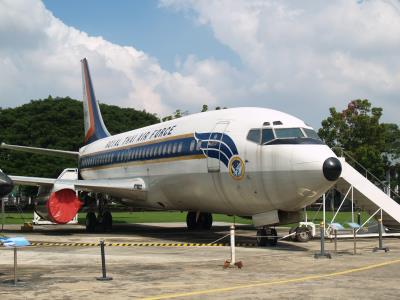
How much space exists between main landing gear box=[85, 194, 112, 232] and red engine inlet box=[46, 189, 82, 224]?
11.0 ft

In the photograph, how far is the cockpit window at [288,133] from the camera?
52.0 ft

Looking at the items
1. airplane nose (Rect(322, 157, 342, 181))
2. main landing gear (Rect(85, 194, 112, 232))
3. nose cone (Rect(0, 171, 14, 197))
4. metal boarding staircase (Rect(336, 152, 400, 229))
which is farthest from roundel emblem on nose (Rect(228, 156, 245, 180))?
main landing gear (Rect(85, 194, 112, 232))

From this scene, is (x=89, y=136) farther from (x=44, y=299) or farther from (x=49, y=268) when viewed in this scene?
(x=44, y=299)

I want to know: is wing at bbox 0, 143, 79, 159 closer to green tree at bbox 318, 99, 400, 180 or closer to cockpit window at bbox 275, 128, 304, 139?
cockpit window at bbox 275, 128, 304, 139

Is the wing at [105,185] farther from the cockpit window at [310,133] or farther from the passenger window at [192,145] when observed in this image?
the cockpit window at [310,133]

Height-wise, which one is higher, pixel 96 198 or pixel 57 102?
pixel 57 102

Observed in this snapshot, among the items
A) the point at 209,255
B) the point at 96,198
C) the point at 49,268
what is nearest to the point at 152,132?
the point at 96,198

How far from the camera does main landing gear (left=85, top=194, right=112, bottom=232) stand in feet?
83.1

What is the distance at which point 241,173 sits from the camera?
16.2m

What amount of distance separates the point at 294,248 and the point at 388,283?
6.52m

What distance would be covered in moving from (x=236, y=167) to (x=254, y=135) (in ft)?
3.37

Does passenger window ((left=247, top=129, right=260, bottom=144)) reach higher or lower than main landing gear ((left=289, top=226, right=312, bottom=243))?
higher

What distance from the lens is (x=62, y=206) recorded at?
21.6m

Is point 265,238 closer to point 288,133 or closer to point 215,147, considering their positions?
point 215,147
